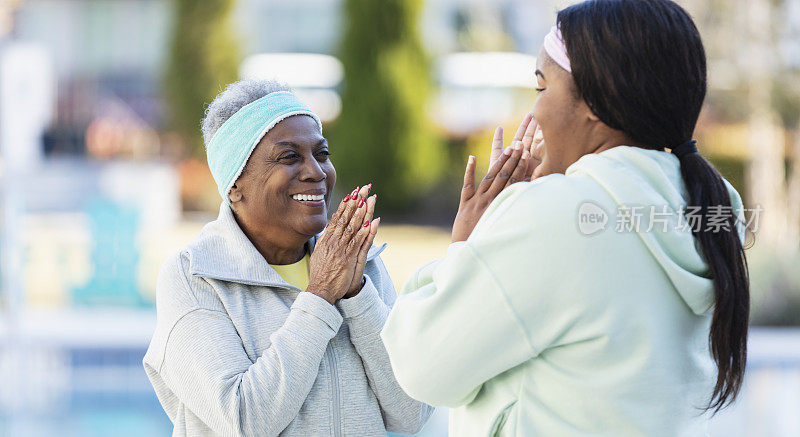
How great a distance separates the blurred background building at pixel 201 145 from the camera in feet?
19.9

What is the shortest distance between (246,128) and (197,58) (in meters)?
14.3

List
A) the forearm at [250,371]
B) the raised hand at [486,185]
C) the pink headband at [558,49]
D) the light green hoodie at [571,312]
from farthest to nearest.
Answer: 1. the forearm at [250,371]
2. the raised hand at [486,185]
3. the pink headband at [558,49]
4. the light green hoodie at [571,312]

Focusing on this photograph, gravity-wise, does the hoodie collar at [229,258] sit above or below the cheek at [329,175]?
below

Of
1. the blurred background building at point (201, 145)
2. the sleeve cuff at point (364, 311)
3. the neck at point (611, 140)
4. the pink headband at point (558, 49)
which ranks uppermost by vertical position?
the pink headband at point (558, 49)

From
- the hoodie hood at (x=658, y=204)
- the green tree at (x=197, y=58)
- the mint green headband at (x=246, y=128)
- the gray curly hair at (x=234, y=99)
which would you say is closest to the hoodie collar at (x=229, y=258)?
the mint green headband at (x=246, y=128)

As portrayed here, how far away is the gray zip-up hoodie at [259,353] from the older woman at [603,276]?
359mm

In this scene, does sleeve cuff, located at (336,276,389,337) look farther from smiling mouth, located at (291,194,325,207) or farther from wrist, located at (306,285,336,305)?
smiling mouth, located at (291,194,325,207)

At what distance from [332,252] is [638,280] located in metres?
0.68

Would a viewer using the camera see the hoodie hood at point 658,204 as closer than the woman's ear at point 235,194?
Yes

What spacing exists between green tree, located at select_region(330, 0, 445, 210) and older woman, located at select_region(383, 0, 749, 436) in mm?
12249

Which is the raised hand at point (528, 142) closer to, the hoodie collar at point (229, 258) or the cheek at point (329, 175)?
the cheek at point (329, 175)

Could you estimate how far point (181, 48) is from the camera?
15.7m

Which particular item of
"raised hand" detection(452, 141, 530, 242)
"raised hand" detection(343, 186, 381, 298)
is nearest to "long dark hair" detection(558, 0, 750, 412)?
"raised hand" detection(452, 141, 530, 242)

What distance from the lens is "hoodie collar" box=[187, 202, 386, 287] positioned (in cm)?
185
